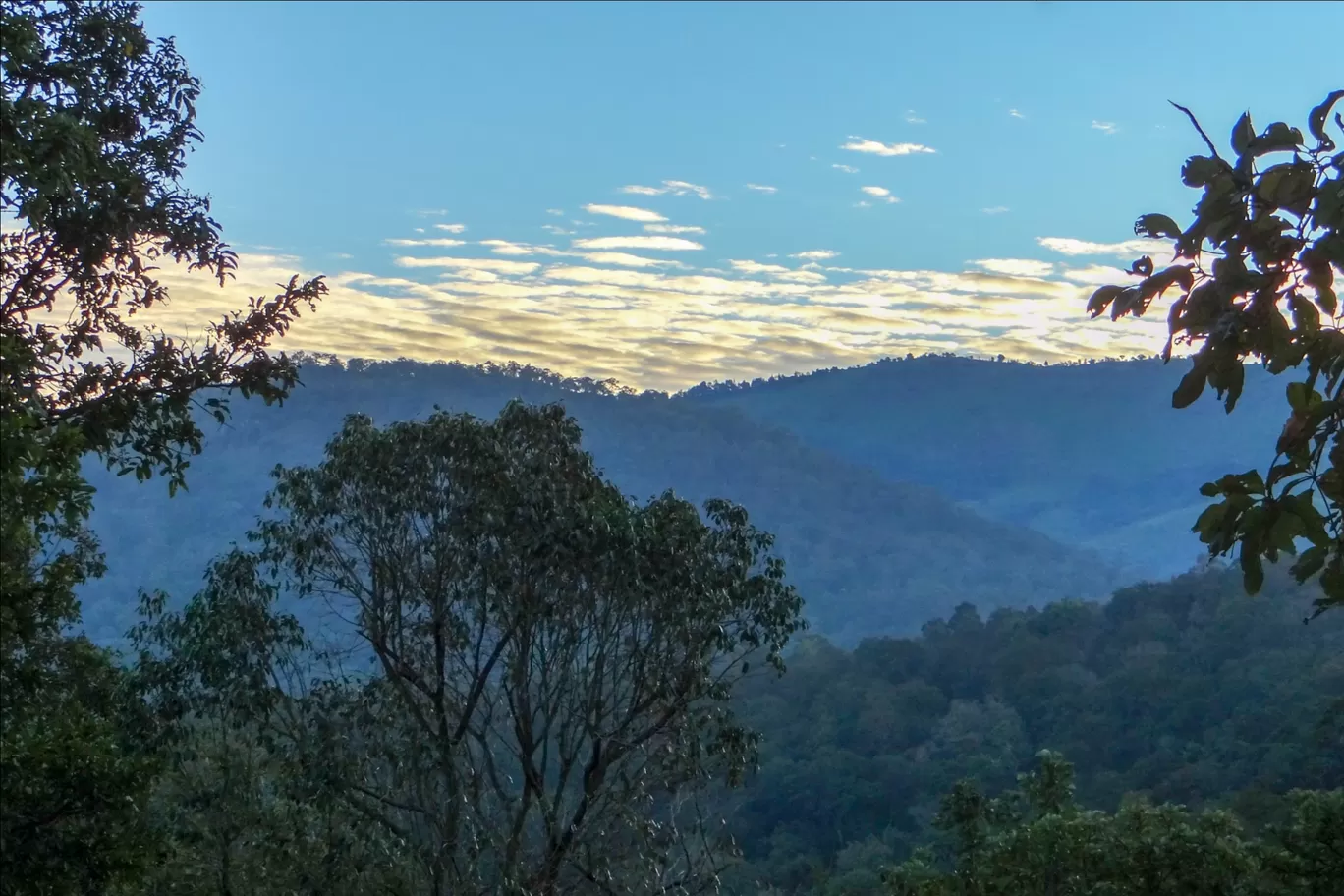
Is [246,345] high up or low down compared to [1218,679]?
up

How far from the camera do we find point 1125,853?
38.4 ft

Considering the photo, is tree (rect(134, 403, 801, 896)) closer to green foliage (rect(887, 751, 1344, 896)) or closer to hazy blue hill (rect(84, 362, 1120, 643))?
green foliage (rect(887, 751, 1344, 896))

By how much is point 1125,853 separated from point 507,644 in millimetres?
5805

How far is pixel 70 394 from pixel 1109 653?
158ft

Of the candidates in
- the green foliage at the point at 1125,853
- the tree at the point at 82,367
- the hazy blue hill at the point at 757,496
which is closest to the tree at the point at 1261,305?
the tree at the point at 82,367

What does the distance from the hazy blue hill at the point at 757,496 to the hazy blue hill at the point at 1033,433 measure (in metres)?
14.5

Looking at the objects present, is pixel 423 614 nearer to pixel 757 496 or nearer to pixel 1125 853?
pixel 1125 853

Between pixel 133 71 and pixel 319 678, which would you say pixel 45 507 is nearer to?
pixel 133 71

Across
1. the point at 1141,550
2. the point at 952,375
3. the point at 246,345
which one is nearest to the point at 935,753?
the point at 246,345

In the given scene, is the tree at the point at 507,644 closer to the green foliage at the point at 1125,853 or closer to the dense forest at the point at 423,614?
the dense forest at the point at 423,614

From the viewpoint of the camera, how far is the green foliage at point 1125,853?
11.2 m

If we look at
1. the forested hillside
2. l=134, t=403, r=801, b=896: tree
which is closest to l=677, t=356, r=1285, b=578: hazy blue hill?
the forested hillside

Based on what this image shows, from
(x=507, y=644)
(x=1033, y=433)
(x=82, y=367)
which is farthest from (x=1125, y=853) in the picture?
(x=1033, y=433)

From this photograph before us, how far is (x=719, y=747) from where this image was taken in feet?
32.2
